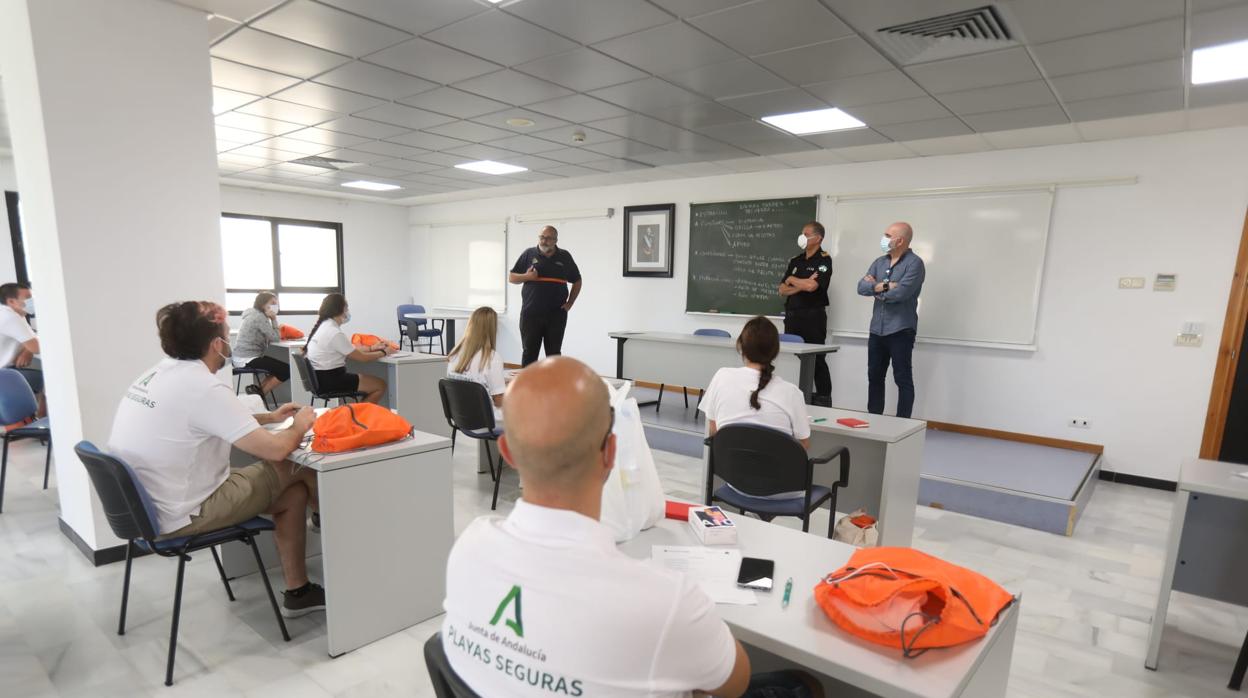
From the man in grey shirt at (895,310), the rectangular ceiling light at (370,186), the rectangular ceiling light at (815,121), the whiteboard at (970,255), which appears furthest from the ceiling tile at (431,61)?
the rectangular ceiling light at (370,186)

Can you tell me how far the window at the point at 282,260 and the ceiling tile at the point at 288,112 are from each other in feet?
14.8

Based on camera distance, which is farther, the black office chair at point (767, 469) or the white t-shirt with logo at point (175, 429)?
the black office chair at point (767, 469)

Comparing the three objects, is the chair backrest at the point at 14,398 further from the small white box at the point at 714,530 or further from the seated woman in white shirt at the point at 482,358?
the small white box at the point at 714,530

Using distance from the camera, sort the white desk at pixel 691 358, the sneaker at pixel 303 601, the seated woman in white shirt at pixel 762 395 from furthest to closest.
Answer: the white desk at pixel 691 358 → the seated woman in white shirt at pixel 762 395 → the sneaker at pixel 303 601

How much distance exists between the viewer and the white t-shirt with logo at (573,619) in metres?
0.77

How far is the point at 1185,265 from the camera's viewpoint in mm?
4191

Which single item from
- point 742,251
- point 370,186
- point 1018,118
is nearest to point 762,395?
point 1018,118

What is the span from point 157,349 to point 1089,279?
19.8ft

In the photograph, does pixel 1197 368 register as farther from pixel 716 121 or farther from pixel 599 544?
pixel 599 544

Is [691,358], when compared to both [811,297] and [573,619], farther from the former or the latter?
[573,619]

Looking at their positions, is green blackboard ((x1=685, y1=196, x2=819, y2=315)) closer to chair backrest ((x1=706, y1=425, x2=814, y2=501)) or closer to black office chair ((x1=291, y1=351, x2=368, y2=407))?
black office chair ((x1=291, y1=351, x2=368, y2=407))

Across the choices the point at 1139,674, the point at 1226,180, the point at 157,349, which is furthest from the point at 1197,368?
the point at 157,349

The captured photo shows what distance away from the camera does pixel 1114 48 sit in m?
2.78

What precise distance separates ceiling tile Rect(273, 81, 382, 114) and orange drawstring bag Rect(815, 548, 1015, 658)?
13.2 feet
